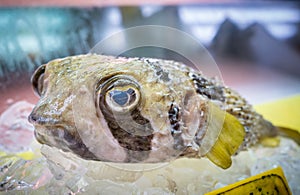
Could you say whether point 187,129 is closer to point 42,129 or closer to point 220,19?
point 42,129

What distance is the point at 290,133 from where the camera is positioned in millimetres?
1329

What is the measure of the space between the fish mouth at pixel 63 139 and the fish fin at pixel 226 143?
→ 294mm

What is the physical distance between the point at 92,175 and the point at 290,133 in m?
0.86

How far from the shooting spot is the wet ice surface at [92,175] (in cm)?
76

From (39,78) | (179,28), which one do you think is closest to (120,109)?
(39,78)

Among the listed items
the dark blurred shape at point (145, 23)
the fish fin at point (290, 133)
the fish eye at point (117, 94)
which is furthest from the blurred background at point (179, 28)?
the fish fin at point (290, 133)

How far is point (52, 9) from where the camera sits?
108cm

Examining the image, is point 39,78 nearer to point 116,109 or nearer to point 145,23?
point 116,109

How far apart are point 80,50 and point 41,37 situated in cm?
12

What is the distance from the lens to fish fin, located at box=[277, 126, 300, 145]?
4.32 feet

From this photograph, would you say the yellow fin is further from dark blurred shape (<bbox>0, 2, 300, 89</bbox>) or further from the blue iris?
the blue iris

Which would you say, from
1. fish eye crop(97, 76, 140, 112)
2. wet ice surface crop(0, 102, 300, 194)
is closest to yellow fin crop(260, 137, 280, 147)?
wet ice surface crop(0, 102, 300, 194)

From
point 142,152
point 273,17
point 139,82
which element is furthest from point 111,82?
point 273,17

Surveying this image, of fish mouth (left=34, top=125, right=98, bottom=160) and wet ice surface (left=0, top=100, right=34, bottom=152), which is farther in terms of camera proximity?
wet ice surface (left=0, top=100, right=34, bottom=152)
